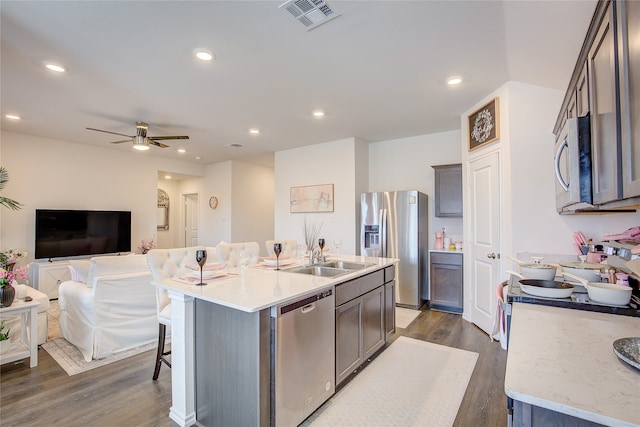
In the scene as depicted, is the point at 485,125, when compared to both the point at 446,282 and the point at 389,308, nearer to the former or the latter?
the point at 446,282

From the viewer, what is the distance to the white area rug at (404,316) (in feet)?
12.5

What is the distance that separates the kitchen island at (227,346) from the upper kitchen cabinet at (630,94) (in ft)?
4.98

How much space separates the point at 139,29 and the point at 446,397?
361cm

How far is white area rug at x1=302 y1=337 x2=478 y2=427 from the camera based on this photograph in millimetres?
1996

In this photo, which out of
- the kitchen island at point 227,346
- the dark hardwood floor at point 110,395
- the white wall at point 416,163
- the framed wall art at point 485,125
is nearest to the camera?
the kitchen island at point 227,346

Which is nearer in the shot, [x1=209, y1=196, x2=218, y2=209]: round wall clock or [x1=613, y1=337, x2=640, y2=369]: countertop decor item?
[x1=613, y1=337, x2=640, y2=369]: countertop decor item

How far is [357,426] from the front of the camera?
6.31 ft

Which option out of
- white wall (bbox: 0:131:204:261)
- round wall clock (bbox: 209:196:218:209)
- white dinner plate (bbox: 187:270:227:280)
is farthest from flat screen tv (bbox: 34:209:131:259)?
white dinner plate (bbox: 187:270:227:280)

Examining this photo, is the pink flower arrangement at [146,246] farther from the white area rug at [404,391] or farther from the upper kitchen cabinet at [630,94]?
the upper kitchen cabinet at [630,94]

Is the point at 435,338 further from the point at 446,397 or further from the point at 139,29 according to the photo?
the point at 139,29

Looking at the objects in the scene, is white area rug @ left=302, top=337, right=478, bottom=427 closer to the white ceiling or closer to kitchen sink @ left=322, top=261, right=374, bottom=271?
kitchen sink @ left=322, top=261, right=374, bottom=271

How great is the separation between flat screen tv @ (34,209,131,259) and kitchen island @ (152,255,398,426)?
15.4 feet

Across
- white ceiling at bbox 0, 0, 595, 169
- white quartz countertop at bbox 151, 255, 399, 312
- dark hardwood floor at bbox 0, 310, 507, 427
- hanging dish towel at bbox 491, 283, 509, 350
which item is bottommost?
dark hardwood floor at bbox 0, 310, 507, 427

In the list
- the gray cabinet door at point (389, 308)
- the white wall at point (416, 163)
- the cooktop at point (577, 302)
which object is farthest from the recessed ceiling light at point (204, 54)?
the white wall at point (416, 163)
